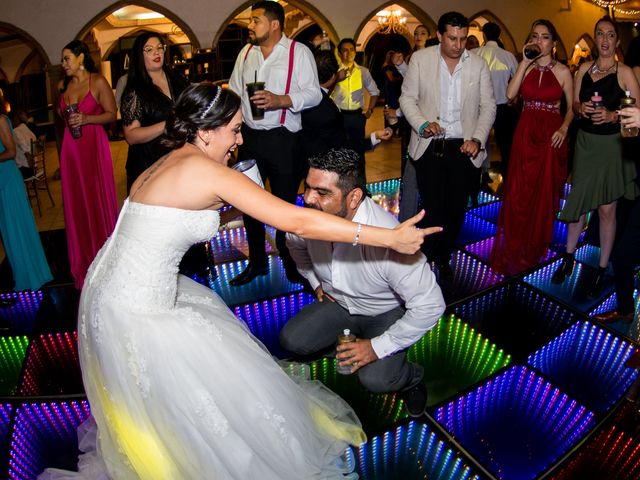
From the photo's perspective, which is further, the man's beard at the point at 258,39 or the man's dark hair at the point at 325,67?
the man's dark hair at the point at 325,67

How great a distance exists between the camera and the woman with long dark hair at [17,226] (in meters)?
3.10

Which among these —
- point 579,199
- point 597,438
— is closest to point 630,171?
point 579,199

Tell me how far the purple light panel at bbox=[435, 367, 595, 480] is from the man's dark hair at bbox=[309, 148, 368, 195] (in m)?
1.03

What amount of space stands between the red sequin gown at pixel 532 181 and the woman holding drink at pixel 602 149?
164 mm

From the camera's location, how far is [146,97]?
9.86 feet

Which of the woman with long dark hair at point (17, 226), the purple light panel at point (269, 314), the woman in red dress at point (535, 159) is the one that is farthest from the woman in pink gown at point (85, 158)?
the woman in red dress at point (535, 159)

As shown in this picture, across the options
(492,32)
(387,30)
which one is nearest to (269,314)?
(492,32)

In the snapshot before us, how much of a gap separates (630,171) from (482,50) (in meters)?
2.59

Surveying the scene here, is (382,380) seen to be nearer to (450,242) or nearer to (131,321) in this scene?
(131,321)

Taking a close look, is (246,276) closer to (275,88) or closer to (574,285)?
(275,88)

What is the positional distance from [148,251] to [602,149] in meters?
2.77

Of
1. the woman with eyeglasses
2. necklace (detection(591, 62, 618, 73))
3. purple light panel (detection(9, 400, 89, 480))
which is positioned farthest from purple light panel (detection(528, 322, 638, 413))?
the woman with eyeglasses

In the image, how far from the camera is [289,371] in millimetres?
2430

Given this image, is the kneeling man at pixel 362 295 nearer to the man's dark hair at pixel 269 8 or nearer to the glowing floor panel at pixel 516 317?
the glowing floor panel at pixel 516 317
